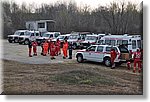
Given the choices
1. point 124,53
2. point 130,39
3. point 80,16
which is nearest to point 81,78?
point 80,16

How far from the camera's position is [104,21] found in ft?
18.8

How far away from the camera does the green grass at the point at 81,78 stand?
5.48m

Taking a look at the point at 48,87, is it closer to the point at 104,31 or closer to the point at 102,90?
the point at 102,90

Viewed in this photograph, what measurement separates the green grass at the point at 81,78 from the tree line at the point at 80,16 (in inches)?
35.7

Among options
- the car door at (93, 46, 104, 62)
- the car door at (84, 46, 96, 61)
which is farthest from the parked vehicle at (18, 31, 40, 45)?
the car door at (93, 46, 104, 62)

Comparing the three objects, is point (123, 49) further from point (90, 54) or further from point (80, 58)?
point (80, 58)

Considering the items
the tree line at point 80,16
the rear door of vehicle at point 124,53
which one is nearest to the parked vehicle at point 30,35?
the rear door of vehicle at point 124,53

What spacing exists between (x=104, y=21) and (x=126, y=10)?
0.47 metres

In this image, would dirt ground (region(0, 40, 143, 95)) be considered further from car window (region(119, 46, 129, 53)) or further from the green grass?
car window (region(119, 46, 129, 53))

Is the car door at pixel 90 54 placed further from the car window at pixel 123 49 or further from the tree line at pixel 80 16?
the tree line at pixel 80 16

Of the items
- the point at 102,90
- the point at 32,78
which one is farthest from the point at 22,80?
the point at 102,90

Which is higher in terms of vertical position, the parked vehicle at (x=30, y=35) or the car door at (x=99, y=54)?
the parked vehicle at (x=30, y=35)

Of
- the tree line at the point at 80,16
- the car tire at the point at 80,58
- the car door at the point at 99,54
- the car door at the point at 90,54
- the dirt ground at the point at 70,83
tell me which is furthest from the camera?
the car door at the point at 90,54

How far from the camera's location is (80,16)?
5934 millimetres
